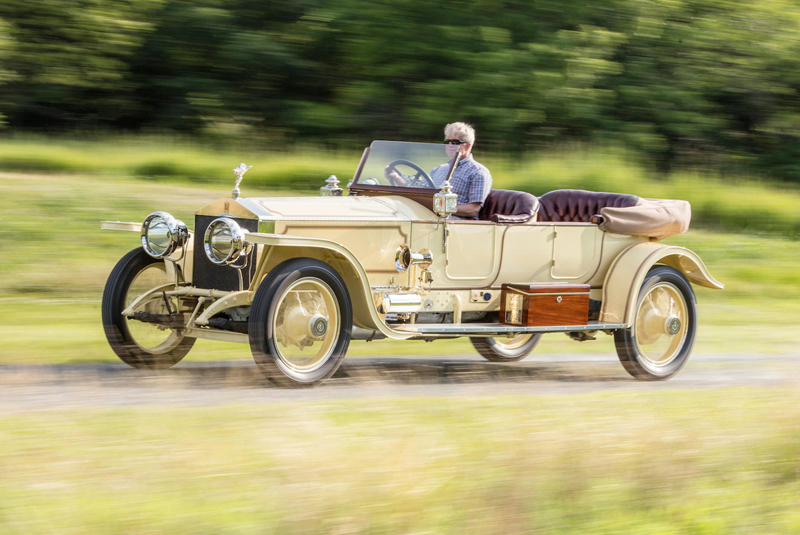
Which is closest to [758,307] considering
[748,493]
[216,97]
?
[748,493]

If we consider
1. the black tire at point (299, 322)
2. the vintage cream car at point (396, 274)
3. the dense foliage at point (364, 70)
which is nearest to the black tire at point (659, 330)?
the vintage cream car at point (396, 274)

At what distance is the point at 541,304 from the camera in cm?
671

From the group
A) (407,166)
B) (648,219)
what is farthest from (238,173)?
(648,219)

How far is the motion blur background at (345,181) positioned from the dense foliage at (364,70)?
56 millimetres

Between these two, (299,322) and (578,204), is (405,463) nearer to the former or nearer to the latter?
(299,322)

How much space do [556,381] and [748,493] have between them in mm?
2680

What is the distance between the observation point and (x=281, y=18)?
21.0 meters

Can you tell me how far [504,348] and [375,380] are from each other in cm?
185

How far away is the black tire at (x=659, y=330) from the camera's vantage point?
7230 millimetres

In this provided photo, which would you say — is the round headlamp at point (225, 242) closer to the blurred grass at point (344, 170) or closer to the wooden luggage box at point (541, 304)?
the wooden luggage box at point (541, 304)

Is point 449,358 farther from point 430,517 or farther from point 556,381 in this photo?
point 430,517

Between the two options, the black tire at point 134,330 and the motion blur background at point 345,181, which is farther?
the black tire at point 134,330

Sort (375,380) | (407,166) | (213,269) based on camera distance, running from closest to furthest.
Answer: (213,269), (375,380), (407,166)

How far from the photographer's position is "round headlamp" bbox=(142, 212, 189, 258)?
6.34m
